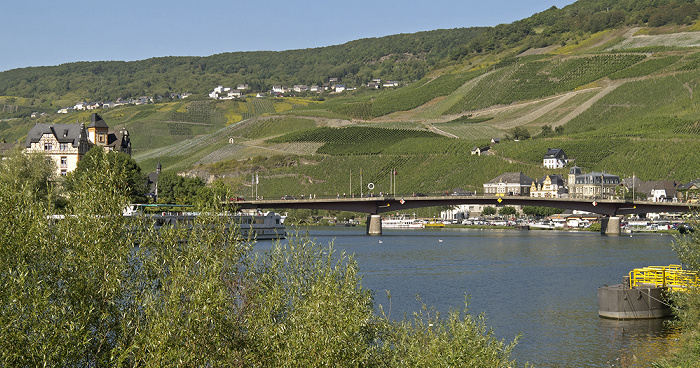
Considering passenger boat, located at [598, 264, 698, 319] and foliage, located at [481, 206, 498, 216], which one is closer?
passenger boat, located at [598, 264, 698, 319]

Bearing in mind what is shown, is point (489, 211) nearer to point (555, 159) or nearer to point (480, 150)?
point (480, 150)

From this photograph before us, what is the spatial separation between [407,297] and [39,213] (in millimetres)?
28539

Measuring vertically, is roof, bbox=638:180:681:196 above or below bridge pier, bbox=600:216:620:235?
above

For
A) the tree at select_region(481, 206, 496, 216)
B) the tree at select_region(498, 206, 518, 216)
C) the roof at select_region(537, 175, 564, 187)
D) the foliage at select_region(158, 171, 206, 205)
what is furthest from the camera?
the tree at select_region(481, 206, 496, 216)

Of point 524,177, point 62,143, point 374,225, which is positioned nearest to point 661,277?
point 374,225

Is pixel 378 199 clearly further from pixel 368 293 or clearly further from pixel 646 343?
pixel 368 293

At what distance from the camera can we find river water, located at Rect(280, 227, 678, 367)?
3722 centimetres

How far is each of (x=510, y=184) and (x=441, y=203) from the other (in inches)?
2005

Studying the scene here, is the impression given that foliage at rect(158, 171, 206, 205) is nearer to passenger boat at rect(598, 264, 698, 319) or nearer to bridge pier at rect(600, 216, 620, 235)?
bridge pier at rect(600, 216, 620, 235)

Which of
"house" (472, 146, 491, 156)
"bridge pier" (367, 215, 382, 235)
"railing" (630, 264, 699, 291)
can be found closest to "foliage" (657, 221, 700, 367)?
"railing" (630, 264, 699, 291)

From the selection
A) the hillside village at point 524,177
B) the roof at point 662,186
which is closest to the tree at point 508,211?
the hillside village at point 524,177

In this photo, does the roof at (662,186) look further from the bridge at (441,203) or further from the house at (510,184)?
the bridge at (441,203)

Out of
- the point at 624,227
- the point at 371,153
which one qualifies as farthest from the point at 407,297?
the point at 371,153

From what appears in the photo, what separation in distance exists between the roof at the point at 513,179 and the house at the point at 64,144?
74072 millimetres
